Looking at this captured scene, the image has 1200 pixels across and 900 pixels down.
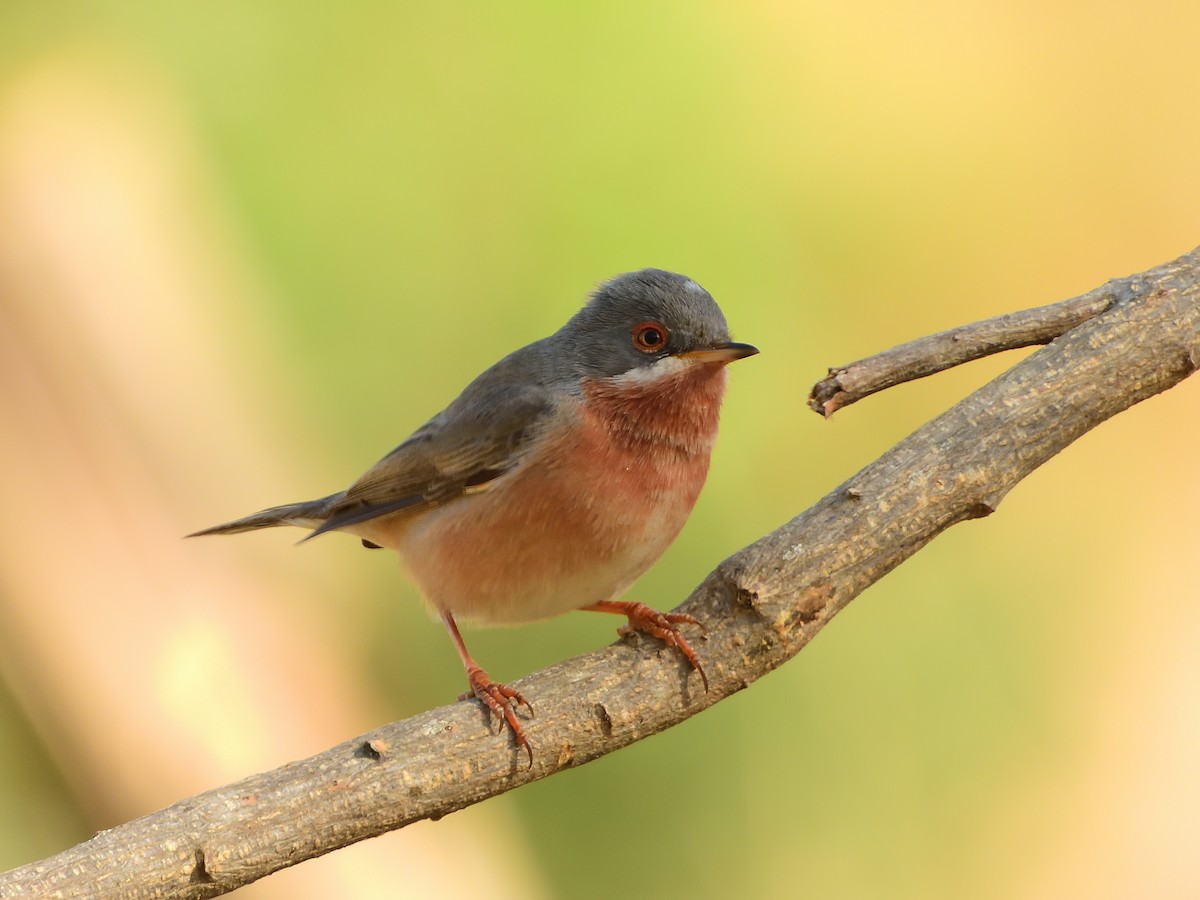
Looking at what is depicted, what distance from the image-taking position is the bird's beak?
A: 3.87m

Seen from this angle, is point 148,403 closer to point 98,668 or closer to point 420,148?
point 98,668

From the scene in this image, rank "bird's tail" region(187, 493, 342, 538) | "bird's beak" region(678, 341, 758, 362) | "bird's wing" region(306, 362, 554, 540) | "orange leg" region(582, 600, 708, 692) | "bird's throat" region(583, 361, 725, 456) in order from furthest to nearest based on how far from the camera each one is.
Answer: "bird's tail" region(187, 493, 342, 538) → "bird's wing" region(306, 362, 554, 540) → "bird's throat" region(583, 361, 725, 456) → "bird's beak" region(678, 341, 758, 362) → "orange leg" region(582, 600, 708, 692)

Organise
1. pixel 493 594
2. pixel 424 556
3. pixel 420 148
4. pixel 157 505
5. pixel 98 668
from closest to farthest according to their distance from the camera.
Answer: pixel 493 594, pixel 424 556, pixel 98 668, pixel 157 505, pixel 420 148

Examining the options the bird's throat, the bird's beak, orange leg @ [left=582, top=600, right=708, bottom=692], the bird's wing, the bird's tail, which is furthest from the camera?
the bird's tail

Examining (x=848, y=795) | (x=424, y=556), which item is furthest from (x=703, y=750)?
(x=424, y=556)

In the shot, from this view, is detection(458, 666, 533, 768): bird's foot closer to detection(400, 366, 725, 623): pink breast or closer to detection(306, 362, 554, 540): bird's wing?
A: detection(400, 366, 725, 623): pink breast

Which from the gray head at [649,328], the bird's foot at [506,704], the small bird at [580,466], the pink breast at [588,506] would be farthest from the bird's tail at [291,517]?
the bird's foot at [506,704]

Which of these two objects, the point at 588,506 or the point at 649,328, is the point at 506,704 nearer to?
the point at 588,506

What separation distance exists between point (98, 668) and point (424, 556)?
241 cm

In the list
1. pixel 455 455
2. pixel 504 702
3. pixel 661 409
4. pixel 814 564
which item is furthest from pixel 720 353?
pixel 504 702

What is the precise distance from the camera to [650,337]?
4102 millimetres

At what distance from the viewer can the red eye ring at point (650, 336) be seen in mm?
4070

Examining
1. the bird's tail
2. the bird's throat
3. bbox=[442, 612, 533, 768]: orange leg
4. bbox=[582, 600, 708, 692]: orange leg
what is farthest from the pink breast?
the bird's tail

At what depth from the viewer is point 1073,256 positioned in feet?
21.1
